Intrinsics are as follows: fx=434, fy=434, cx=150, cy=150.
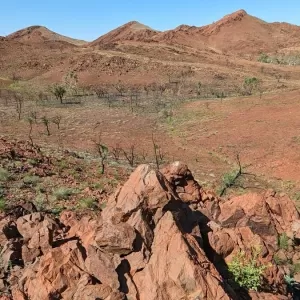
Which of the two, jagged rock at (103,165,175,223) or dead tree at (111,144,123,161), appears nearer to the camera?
jagged rock at (103,165,175,223)

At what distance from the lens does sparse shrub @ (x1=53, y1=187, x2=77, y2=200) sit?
1549cm

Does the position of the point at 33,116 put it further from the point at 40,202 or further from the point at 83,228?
the point at 83,228

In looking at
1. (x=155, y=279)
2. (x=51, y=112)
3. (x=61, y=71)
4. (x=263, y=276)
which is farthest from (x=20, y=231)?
(x=61, y=71)

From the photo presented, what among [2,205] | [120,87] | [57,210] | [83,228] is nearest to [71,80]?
[120,87]

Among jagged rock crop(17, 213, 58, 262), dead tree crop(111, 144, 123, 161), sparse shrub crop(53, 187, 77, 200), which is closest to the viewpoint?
jagged rock crop(17, 213, 58, 262)

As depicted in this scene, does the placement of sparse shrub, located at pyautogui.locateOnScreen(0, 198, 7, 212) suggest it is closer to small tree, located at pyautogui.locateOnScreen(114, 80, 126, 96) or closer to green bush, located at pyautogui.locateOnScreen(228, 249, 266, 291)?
green bush, located at pyautogui.locateOnScreen(228, 249, 266, 291)

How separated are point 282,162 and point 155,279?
793 inches

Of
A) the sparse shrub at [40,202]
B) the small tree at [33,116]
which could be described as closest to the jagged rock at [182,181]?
the sparse shrub at [40,202]

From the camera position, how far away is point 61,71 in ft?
241

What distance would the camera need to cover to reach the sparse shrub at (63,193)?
15.5m

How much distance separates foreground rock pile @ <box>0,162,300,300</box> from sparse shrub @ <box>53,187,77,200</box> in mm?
3179

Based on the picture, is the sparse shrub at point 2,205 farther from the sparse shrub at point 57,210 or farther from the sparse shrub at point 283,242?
the sparse shrub at point 283,242

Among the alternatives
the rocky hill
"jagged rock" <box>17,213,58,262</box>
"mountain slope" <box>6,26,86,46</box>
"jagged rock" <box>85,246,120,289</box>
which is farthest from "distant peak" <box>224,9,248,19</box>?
"jagged rock" <box>85,246,120,289</box>

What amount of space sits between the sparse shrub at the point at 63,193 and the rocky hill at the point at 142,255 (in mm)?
2994
